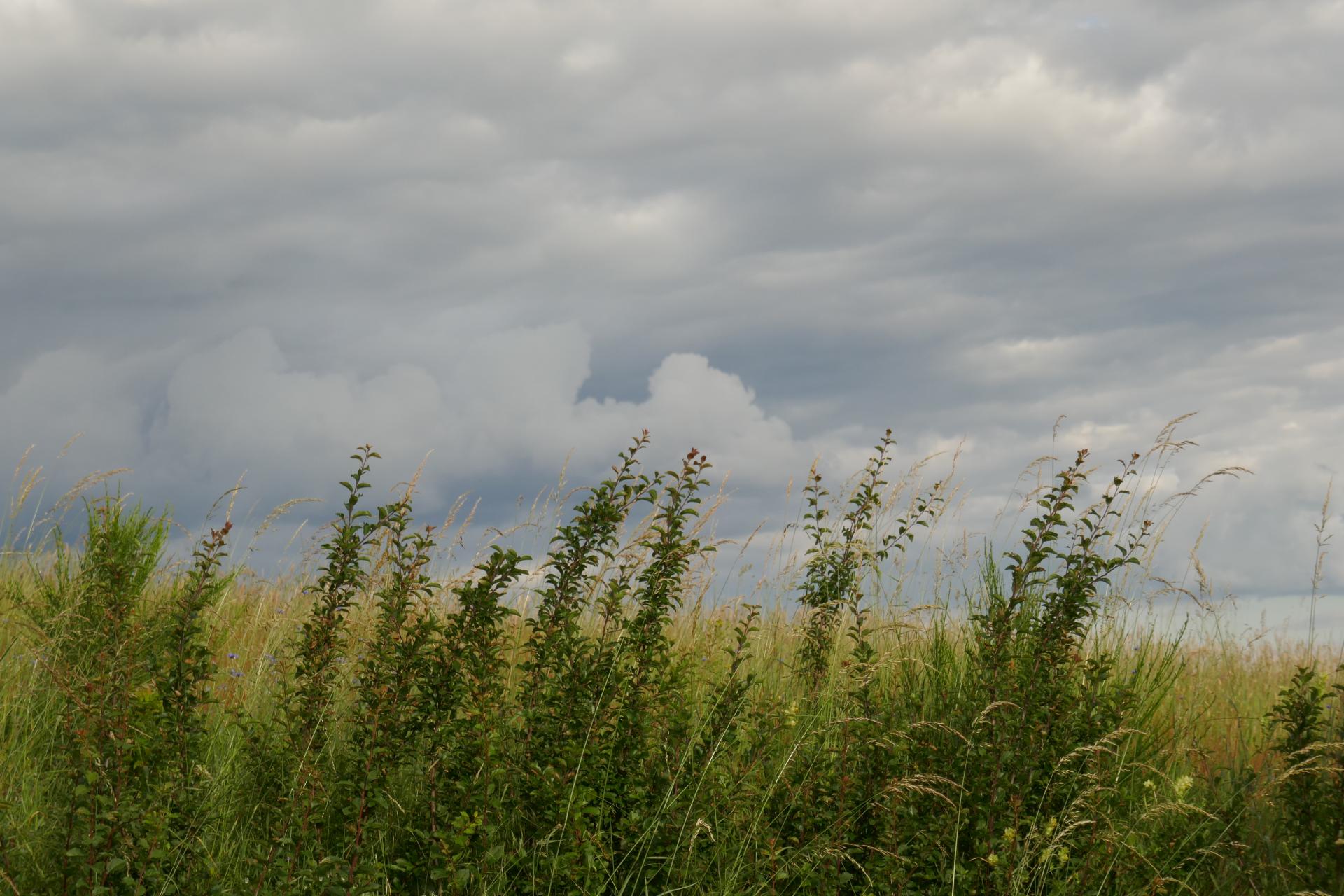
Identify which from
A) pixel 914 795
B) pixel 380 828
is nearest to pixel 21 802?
pixel 380 828

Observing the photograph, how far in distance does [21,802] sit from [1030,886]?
4.05 meters

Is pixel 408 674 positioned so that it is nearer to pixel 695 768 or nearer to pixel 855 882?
pixel 695 768

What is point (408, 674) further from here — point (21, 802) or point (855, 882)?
point (855, 882)

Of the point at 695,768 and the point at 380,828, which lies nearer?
the point at 380,828

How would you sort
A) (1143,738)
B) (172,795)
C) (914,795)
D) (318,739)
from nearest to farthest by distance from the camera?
1. (172,795)
2. (318,739)
3. (914,795)
4. (1143,738)

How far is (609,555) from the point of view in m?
3.86

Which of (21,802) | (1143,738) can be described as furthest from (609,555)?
(1143,738)

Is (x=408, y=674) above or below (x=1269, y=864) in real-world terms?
above

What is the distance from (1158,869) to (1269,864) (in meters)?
0.47

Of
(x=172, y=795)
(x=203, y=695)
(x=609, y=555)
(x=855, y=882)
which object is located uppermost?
(x=609, y=555)

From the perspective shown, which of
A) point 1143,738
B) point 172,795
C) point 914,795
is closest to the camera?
point 172,795

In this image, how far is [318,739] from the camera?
386 cm

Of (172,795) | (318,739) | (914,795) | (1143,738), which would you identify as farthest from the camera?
(1143,738)

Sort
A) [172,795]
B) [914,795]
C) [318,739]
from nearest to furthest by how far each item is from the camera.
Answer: [172,795] → [318,739] → [914,795]
